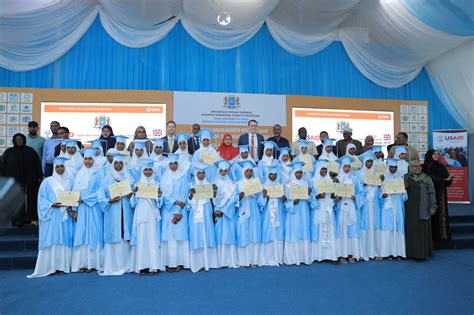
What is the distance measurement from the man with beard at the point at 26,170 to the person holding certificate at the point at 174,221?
2.55m

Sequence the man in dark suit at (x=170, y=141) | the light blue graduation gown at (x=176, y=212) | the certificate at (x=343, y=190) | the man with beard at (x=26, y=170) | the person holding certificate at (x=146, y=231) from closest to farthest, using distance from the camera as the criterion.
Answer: the person holding certificate at (x=146, y=231)
the light blue graduation gown at (x=176, y=212)
the certificate at (x=343, y=190)
the man with beard at (x=26, y=170)
the man in dark suit at (x=170, y=141)

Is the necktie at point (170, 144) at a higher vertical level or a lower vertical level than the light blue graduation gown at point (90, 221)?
higher

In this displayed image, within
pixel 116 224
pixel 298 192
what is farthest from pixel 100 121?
pixel 298 192

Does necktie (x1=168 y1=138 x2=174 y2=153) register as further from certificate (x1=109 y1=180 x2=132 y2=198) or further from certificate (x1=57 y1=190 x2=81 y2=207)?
certificate (x1=57 y1=190 x2=81 y2=207)

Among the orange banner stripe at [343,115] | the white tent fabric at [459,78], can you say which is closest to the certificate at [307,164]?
the orange banner stripe at [343,115]

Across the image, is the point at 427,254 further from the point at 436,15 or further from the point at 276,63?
the point at 276,63

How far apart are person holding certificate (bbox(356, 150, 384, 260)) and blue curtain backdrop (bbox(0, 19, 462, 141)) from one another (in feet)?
15.1

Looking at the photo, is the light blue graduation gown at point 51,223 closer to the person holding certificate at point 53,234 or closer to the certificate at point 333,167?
the person holding certificate at point 53,234

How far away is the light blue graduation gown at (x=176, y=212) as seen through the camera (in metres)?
4.79

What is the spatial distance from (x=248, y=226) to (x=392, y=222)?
2.37 metres

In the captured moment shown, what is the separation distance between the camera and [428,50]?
9.38 metres

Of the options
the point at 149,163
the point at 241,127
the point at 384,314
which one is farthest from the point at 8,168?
the point at 384,314

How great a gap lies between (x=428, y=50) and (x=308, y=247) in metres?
7.20

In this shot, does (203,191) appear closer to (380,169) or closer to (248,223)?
(248,223)
